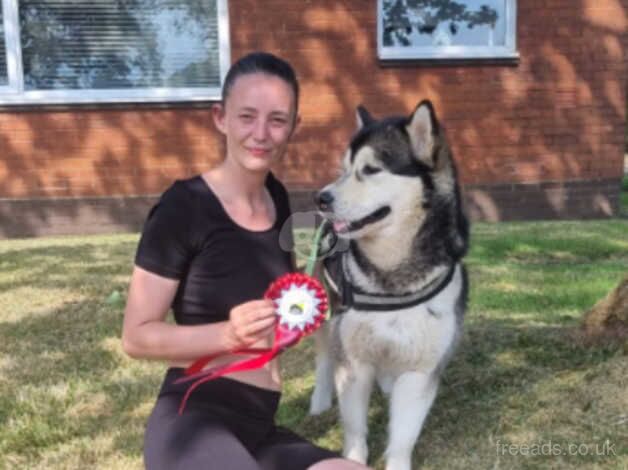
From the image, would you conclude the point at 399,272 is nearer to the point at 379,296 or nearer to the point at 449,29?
the point at 379,296

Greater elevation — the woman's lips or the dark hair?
the dark hair

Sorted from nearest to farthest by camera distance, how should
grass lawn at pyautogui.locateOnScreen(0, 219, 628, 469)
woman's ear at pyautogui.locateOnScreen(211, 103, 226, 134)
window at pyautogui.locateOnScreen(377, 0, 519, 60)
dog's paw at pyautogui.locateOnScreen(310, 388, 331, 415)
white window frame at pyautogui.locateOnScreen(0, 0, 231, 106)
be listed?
1. woman's ear at pyautogui.locateOnScreen(211, 103, 226, 134)
2. grass lawn at pyautogui.locateOnScreen(0, 219, 628, 469)
3. dog's paw at pyautogui.locateOnScreen(310, 388, 331, 415)
4. white window frame at pyautogui.locateOnScreen(0, 0, 231, 106)
5. window at pyautogui.locateOnScreen(377, 0, 519, 60)

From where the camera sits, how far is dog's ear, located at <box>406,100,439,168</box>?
2473 millimetres

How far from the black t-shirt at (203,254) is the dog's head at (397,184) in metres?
0.38

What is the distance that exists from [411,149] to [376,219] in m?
0.31

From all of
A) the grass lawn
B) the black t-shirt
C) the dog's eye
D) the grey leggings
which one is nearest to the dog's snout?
the dog's eye

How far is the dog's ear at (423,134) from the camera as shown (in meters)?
2.47

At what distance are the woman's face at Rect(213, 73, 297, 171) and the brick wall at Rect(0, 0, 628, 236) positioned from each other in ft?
21.5

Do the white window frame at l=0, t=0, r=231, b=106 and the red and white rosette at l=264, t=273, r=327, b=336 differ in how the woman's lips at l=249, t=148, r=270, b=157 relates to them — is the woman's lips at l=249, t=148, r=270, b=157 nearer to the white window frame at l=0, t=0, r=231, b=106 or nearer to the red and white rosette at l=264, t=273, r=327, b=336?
the red and white rosette at l=264, t=273, r=327, b=336

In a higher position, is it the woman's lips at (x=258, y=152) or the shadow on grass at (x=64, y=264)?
the woman's lips at (x=258, y=152)

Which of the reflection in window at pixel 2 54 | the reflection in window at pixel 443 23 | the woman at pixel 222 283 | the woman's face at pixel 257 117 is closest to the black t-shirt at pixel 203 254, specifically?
the woman at pixel 222 283

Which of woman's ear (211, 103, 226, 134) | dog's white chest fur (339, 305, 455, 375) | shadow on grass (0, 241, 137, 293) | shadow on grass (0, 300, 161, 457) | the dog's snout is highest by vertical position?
woman's ear (211, 103, 226, 134)

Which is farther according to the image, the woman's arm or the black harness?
the black harness

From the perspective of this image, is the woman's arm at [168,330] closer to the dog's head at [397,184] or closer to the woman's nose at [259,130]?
the woman's nose at [259,130]
